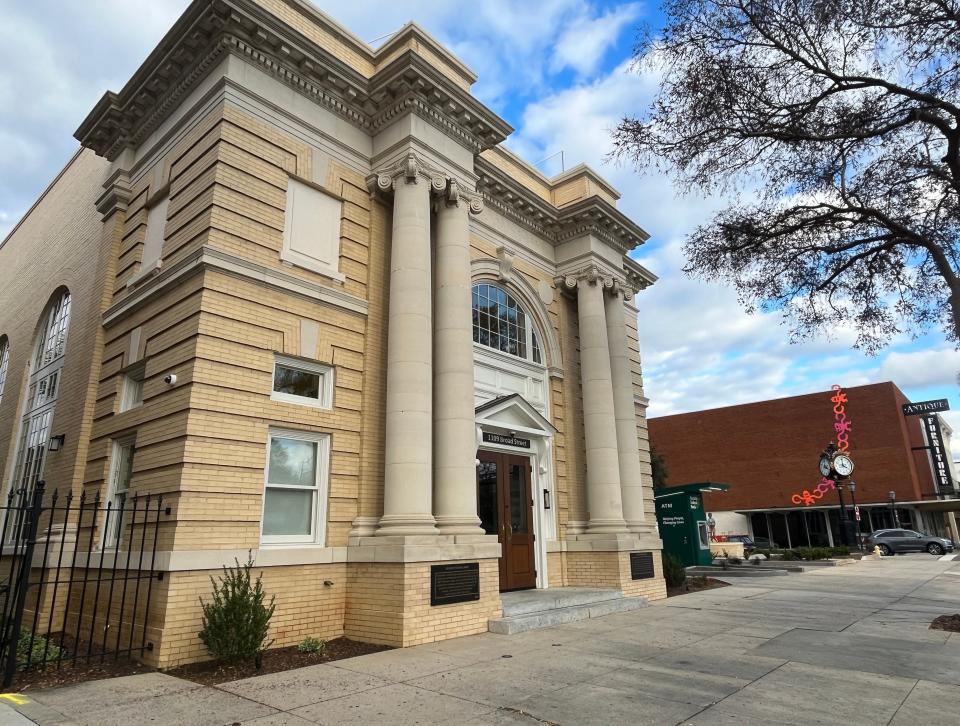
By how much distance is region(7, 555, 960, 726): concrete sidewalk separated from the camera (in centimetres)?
576

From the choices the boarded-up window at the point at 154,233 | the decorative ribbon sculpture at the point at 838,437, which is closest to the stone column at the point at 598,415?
the boarded-up window at the point at 154,233

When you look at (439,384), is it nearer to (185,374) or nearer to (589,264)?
(185,374)

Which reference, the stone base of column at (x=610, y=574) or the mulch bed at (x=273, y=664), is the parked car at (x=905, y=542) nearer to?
the stone base of column at (x=610, y=574)

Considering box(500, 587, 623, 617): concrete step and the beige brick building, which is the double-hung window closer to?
the beige brick building

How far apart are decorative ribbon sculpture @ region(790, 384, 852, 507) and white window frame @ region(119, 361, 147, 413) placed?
175 feet

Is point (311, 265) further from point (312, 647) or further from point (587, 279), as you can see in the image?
point (587, 279)

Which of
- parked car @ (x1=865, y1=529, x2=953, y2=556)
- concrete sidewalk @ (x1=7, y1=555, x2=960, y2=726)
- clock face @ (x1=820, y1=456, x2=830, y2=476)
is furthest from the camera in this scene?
parked car @ (x1=865, y1=529, x2=953, y2=556)

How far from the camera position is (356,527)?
1060 centimetres

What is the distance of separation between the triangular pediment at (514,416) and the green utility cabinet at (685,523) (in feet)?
27.8

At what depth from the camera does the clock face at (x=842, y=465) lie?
1316 inches

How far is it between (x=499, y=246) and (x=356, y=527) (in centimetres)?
845

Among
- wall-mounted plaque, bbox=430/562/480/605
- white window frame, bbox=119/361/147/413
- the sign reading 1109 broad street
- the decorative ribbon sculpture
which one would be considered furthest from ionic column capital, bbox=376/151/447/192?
the sign reading 1109 broad street

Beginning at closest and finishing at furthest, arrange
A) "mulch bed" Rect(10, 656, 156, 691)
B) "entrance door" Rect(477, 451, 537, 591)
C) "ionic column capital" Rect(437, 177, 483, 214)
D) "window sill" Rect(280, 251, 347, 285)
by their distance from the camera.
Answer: "mulch bed" Rect(10, 656, 156, 691), "window sill" Rect(280, 251, 347, 285), "ionic column capital" Rect(437, 177, 483, 214), "entrance door" Rect(477, 451, 537, 591)

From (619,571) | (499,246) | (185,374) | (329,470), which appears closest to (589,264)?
(499,246)
